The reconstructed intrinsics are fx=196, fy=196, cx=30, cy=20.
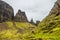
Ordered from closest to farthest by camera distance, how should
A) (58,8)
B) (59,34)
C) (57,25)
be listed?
(59,34) → (57,25) → (58,8)

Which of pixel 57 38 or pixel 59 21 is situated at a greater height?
pixel 59 21

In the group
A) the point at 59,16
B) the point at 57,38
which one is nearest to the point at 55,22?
the point at 59,16

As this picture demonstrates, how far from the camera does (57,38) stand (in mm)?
103562

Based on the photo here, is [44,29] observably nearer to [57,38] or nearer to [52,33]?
[52,33]

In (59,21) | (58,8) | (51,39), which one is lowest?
(51,39)

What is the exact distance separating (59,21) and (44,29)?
13.8 metres

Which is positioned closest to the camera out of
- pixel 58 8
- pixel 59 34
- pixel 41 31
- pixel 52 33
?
pixel 59 34

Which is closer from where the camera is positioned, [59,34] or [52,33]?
[59,34]

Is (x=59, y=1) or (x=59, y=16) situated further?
(x=59, y=1)

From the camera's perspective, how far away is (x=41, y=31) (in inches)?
5610

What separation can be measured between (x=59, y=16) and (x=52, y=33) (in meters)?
29.9

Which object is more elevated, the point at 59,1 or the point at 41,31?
the point at 59,1

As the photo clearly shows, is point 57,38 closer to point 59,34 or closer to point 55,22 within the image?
point 59,34

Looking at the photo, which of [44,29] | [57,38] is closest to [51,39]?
[57,38]
